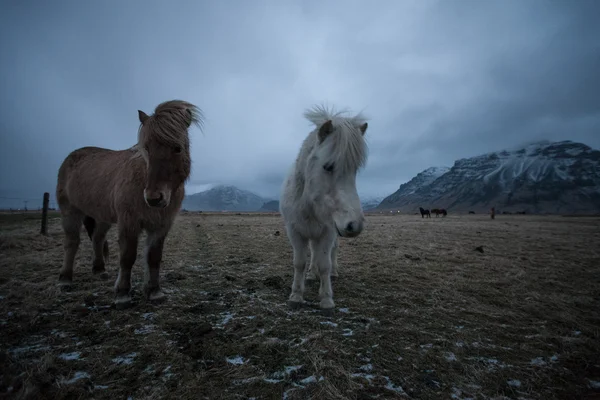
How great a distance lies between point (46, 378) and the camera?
7.50ft

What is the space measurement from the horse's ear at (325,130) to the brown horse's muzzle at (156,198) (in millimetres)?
2469

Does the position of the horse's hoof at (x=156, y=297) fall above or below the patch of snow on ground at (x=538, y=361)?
above

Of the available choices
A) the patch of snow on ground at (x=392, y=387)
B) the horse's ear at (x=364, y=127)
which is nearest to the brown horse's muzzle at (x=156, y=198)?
the horse's ear at (x=364, y=127)

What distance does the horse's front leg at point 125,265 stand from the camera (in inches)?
155

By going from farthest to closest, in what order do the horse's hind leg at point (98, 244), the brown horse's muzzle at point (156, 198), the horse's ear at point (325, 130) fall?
the horse's hind leg at point (98, 244) < the horse's ear at point (325, 130) < the brown horse's muzzle at point (156, 198)

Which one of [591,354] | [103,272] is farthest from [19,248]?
[591,354]

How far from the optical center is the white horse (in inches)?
129

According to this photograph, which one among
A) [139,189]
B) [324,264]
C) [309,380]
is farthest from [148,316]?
[324,264]

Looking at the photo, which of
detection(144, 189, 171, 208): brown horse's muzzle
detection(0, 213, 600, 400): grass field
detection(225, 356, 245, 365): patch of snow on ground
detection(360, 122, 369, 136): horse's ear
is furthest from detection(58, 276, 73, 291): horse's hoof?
detection(360, 122, 369, 136): horse's ear

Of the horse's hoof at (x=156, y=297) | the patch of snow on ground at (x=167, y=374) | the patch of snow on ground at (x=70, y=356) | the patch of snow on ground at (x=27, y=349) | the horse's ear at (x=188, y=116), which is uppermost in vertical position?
the horse's ear at (x=188, y=116)

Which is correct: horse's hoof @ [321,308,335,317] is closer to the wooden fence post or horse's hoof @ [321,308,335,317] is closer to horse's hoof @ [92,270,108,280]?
horse's hoof @ [92,270,108,280]

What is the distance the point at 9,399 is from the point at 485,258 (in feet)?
37.8

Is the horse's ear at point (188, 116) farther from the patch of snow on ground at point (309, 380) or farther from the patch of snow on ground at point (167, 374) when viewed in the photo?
the patch of snow on ground at point (309, 380)

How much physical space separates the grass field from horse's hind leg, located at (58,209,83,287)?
30 centimetres
